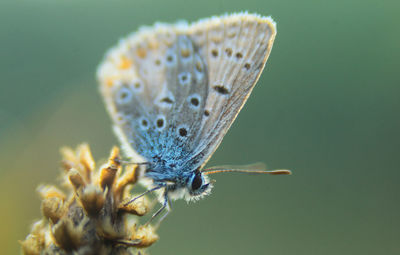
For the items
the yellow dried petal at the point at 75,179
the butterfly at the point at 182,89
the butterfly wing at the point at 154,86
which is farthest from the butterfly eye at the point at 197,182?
the yellow dried petal at the point at 75,179

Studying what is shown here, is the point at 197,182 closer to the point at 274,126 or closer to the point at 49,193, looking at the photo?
the point at 49,193

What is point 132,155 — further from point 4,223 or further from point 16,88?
point 16,88

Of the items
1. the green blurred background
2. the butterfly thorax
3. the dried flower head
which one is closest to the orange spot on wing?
the butterfly thorax

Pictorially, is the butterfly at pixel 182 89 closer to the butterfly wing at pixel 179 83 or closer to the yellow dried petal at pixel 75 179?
the butterfly wing at pixel 179 83

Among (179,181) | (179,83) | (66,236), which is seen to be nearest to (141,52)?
(179,83)

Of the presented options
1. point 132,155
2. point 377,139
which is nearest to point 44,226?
point 132,155

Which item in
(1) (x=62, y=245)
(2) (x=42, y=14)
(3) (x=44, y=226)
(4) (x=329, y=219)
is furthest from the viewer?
(2) (x=42, y=14)
